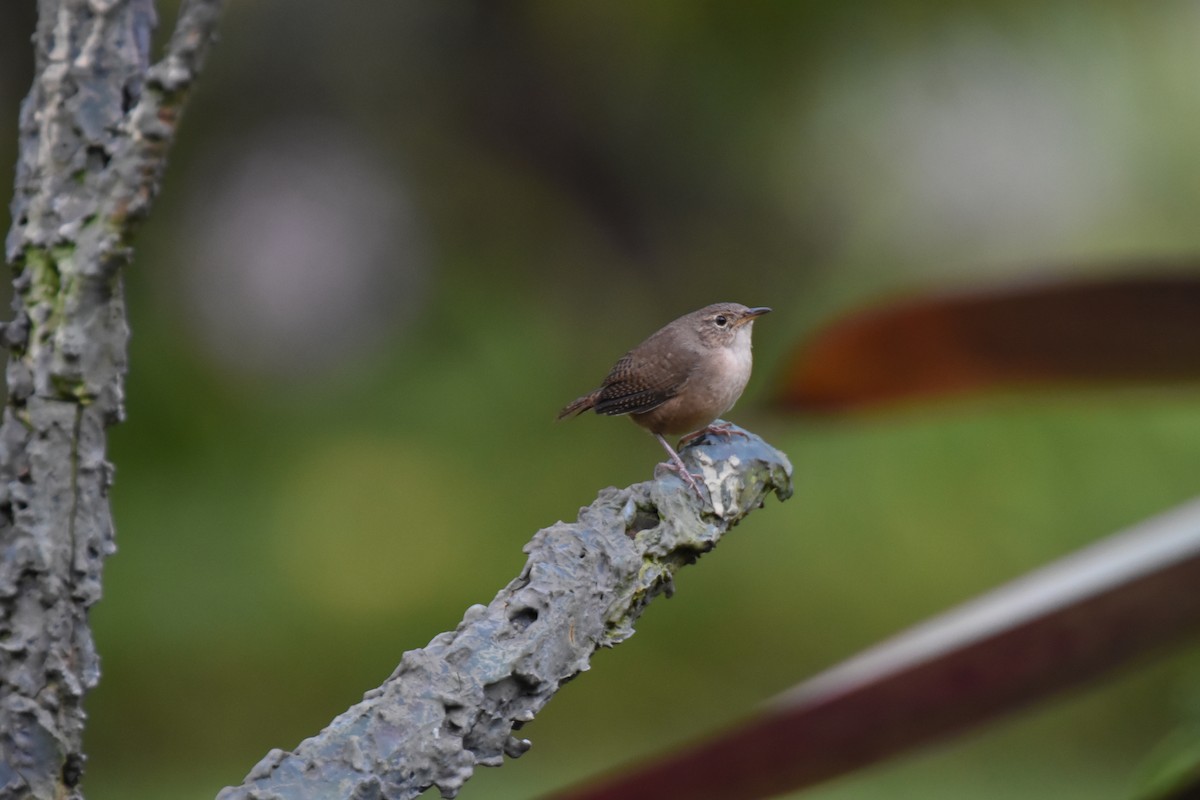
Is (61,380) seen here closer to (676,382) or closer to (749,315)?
(676,382)

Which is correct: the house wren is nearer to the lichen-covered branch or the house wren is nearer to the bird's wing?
the bird's wing

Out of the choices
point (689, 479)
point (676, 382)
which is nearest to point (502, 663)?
point (689, 479)

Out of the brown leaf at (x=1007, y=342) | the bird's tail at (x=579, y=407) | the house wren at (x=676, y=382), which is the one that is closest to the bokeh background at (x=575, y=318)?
the bird's tail at (x=579, y=407)

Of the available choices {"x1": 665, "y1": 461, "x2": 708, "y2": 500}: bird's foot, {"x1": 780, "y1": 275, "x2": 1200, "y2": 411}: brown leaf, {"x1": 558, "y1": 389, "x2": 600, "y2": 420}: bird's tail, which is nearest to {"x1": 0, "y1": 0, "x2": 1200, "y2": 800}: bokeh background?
{"x1": 558, "y1": 389, "x2": 600, "y2": 420}: bird's tail

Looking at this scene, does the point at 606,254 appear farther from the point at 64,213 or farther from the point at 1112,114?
the point at 64,213

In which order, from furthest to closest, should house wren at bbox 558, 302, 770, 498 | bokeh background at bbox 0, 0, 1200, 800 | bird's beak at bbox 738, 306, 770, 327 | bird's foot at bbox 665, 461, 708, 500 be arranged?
1. bokeh background at bbox 0, 0, 1200, 800
2. bird's beak at bbox 738, 306, 770, 327
3. house wren at bbox 558, 302, 770, 498
4. bird's foot at bbox 665, 461, 708, 500

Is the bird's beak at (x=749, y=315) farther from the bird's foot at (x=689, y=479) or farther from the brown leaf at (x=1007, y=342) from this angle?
the bird's foot at (x=689, y=479)

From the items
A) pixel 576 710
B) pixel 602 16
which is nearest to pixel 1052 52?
pixel 602 16

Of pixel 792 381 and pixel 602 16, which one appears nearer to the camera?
A: pixel 792 381
